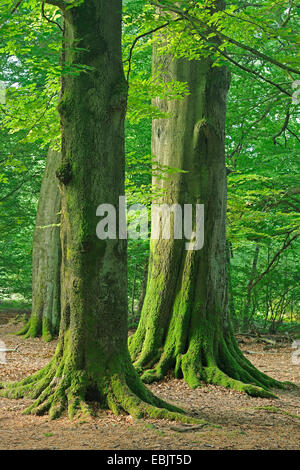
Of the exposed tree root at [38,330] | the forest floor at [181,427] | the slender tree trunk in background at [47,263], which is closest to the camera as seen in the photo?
the forest floor at [181,427]

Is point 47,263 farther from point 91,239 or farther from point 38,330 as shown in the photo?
point 91,239

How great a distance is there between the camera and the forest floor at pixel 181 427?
12.6 ft

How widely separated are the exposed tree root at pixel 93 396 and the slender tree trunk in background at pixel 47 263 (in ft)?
25.3

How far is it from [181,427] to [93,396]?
3.19 ft

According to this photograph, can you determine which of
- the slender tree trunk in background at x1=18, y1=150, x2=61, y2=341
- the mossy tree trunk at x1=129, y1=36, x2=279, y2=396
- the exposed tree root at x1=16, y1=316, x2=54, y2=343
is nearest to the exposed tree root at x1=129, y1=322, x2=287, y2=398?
the mossy tree trunk at x1=129, y1=36, x2=279, y2=396

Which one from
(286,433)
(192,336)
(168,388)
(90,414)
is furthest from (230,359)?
(90,414)

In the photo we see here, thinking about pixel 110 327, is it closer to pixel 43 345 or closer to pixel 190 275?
pixel 190 275

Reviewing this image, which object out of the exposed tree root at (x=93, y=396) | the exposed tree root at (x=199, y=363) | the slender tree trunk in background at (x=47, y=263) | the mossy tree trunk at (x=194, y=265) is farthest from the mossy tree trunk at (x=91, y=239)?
the slender tree trunk in background at (x=47, y=263)

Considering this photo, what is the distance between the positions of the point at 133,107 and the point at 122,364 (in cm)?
356

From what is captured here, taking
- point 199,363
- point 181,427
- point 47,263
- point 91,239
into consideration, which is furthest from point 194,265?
point 47,263

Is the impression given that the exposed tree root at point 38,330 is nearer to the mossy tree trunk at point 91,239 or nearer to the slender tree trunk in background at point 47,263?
the slender tree trunk in background at point 47,263

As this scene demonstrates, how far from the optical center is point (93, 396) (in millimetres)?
4746

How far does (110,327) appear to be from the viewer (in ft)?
15.8

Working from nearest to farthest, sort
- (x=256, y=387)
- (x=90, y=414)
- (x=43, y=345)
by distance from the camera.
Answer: (x=90, y=414) < (x=256, y=387) < (x=43, y=345)
